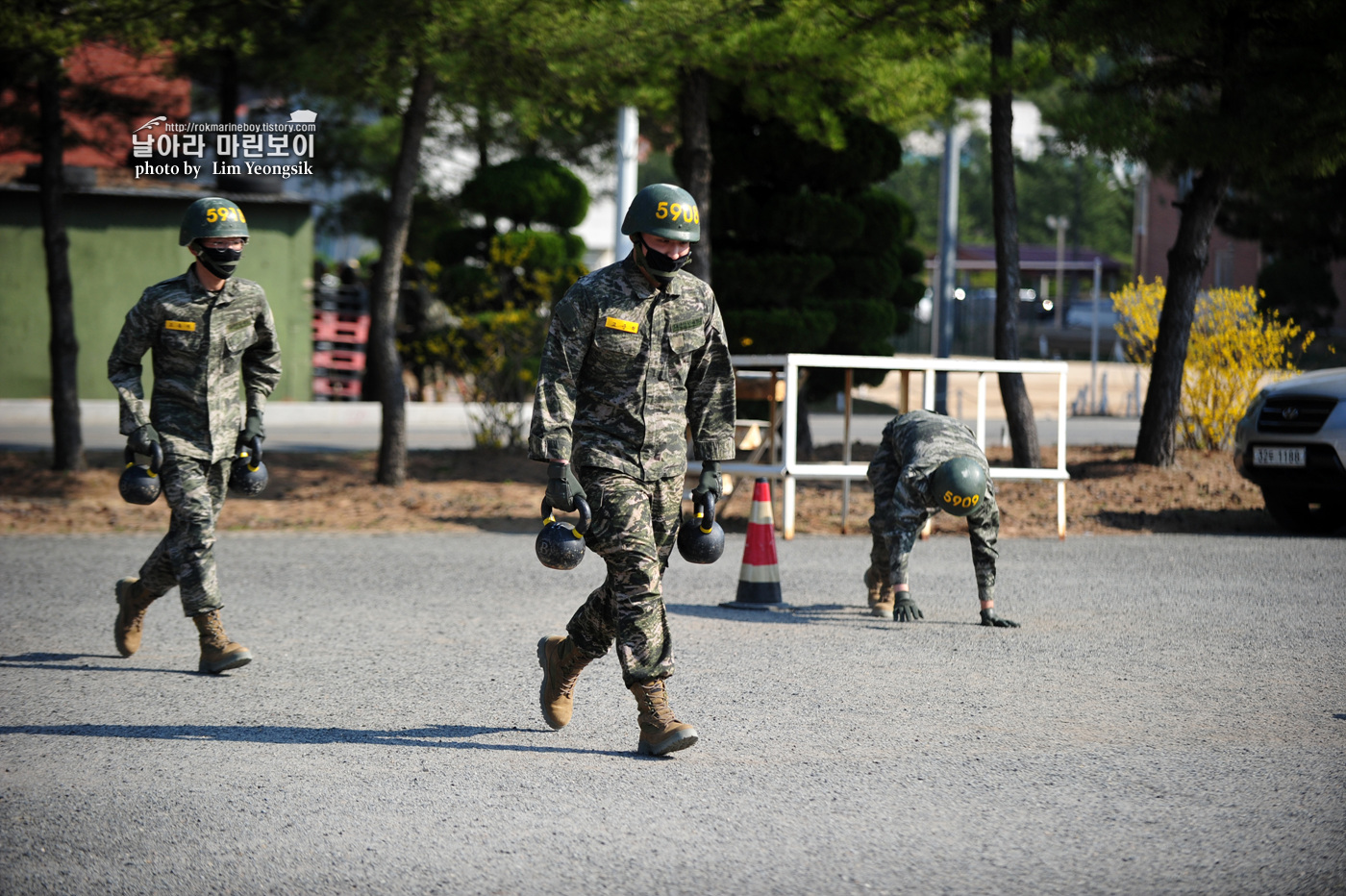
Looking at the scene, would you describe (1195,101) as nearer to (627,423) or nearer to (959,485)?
(959,485)

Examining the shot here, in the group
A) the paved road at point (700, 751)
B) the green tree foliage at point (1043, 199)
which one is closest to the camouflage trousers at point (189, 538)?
the paved road at point (700, 751)

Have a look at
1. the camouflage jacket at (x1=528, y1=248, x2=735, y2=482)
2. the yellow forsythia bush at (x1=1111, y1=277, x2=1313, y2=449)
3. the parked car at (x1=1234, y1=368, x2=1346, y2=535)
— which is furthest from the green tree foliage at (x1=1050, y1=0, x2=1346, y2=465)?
the camouflage jacket at (x1=528, y1=248, x2=735, y2=482)

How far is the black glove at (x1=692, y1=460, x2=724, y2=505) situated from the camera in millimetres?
5109

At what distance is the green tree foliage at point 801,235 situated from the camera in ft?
50.6

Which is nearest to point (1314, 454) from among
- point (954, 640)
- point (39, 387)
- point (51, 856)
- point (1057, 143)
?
point (1057, 143)

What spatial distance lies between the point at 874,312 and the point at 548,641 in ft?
36.9

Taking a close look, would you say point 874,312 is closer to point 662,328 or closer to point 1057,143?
point 1057,143

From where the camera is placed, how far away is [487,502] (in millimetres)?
13125

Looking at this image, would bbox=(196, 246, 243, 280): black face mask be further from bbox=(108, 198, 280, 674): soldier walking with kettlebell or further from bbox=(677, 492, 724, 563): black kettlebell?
bbox=(677, 492, 724, 563): black kettlebell

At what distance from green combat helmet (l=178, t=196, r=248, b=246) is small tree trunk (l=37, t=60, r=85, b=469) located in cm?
813

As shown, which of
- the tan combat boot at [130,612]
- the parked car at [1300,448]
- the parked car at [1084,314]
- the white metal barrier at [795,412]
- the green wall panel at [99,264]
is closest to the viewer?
the tan combat boot at [130,612]

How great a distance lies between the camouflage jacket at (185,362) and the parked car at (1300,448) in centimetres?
838

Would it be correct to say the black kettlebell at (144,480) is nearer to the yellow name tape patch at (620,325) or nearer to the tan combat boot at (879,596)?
the yellow name tape patch at (620,325)

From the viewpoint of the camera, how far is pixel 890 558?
7410 millimetres
